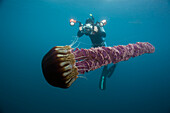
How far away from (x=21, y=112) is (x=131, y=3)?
25293mm

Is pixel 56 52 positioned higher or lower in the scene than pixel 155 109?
higher

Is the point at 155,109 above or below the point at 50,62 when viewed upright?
below

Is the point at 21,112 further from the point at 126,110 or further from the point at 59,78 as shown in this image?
the point at 59,78

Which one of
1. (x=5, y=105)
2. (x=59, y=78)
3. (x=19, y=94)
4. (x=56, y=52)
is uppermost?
(x=56, y=52)

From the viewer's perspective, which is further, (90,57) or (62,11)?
(62,11)

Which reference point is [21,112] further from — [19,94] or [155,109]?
[155,109]

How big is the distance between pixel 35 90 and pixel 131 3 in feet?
77.7

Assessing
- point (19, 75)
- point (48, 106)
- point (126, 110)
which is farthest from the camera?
point (19, 75)

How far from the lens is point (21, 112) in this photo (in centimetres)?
1545

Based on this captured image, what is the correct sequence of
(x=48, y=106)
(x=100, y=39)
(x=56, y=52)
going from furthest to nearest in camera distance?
(x=48, y=106), (x=100, y=39), (x=56, y=52)

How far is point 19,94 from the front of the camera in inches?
714

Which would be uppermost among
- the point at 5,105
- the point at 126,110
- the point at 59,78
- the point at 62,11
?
Answer: the point at 62,11

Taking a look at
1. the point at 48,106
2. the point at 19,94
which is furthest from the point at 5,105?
the point at 48,106

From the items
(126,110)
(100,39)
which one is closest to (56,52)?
(100,39)
